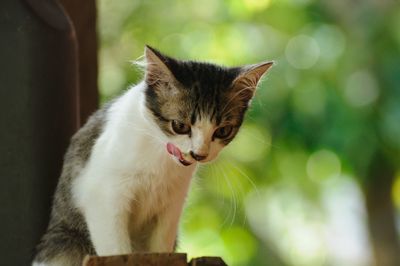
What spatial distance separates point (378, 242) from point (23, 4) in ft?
13.5

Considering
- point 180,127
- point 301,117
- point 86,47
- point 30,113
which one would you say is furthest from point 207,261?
point 301,117

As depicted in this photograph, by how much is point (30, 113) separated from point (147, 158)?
402 millimetres

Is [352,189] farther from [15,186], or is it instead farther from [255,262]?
[15,186]

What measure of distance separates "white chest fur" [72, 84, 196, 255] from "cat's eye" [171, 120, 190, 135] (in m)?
0.07

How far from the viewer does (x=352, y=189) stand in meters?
6.57

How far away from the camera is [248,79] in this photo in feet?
7.49

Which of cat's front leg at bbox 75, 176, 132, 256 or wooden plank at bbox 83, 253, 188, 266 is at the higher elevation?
wooden plank at bbox 83, 253, 188, 266

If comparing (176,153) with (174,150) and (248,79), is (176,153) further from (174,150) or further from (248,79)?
(248,79)

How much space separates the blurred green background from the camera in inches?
231

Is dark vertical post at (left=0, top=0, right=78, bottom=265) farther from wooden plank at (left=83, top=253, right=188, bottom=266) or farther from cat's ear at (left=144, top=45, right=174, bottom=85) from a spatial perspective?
wooden plank at (left=83, top=253, right=188, bottom=266)

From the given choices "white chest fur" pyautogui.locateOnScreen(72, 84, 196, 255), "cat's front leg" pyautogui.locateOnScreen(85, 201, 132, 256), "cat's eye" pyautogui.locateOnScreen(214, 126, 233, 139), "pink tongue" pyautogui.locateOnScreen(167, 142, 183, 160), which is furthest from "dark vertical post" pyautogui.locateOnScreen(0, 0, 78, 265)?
"cat's eye" pyautogui.locateOnScreen(214, 126, 233, 139)

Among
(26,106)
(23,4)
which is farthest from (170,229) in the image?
(23,4)

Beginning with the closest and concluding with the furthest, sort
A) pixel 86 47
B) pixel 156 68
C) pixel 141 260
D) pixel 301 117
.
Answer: pixel 141 260
pixel 156 68
pixel 86 47
pixel 301 117

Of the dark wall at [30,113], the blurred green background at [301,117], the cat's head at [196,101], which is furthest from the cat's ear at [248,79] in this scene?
the blurred green background at [301,117]
